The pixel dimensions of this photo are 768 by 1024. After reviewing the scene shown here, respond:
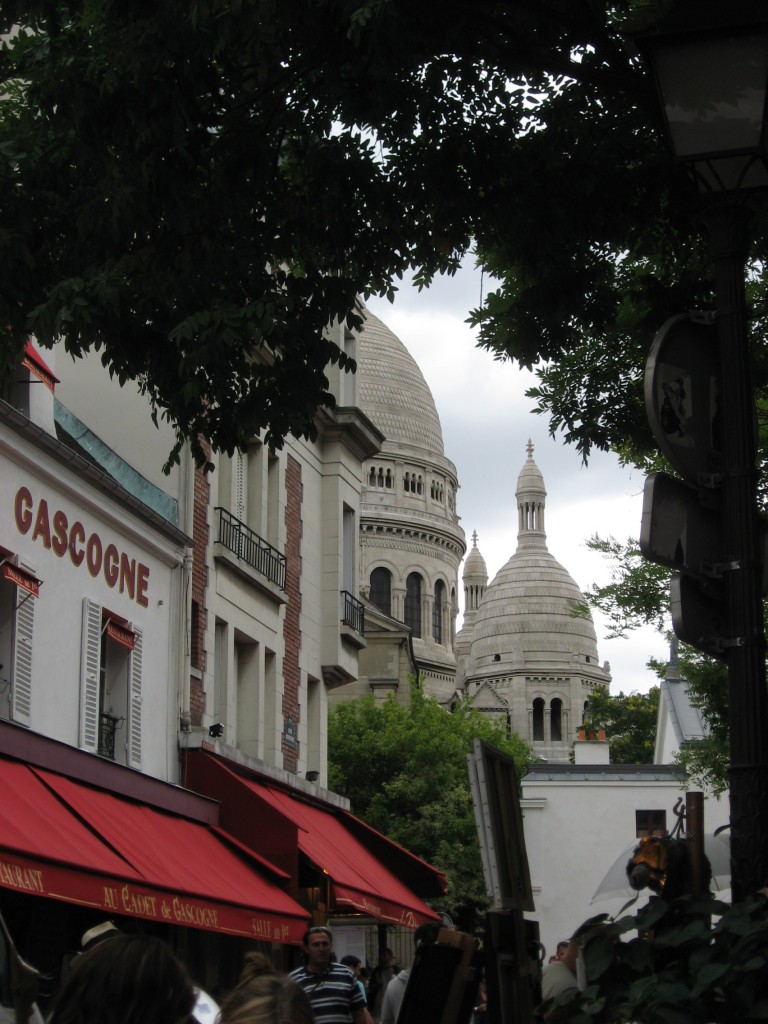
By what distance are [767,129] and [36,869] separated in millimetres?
9205

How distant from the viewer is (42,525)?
58.4ft

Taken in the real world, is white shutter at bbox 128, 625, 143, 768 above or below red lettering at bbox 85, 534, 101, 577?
below

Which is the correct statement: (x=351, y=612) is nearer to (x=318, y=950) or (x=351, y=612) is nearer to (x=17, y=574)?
(x=17, y=574)

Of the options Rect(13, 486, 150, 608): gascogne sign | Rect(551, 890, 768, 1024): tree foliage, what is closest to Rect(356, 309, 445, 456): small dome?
Rect(13, 486, 150, 608): gascogne sign

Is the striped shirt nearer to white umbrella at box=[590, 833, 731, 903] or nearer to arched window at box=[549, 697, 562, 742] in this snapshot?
white umbrella at box=[590, 833, 731, 903]

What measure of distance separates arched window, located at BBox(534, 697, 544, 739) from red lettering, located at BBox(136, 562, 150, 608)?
131m

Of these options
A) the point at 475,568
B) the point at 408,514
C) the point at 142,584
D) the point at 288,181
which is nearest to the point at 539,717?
the point at 475,568

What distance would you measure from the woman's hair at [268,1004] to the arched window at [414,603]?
120 metres

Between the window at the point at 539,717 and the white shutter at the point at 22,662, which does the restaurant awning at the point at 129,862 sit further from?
the window at the point at 539,717

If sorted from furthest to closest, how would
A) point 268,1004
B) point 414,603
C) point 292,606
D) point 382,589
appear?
point 414,603
point 382,589
point 292,606
point 268,1004

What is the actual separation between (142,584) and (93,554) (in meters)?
1.78

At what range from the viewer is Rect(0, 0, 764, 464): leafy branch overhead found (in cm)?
828

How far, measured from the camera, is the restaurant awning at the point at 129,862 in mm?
13242

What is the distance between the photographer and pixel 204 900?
53.4 ft
